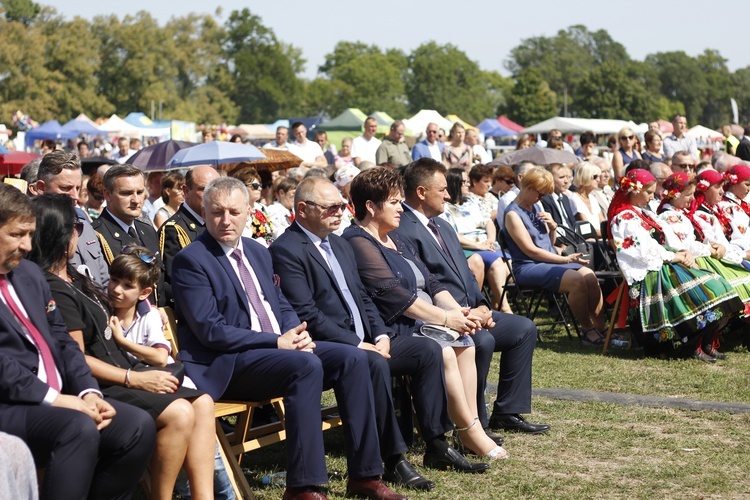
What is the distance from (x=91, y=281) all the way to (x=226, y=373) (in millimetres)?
729

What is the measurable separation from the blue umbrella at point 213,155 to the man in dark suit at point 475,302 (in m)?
4.70

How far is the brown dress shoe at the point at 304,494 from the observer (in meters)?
4.58

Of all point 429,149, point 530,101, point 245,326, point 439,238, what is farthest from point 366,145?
point 530,101

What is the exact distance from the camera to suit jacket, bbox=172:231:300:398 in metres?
4.79

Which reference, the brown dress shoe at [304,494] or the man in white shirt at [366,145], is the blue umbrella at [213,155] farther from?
the brown dress shoe at [304,494]

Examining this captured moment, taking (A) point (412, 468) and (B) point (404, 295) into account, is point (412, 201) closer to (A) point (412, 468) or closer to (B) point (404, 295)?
(B) point (404, 295)

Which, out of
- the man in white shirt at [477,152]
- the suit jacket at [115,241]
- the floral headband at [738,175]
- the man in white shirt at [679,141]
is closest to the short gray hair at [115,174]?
the suit jacket at [115,241]

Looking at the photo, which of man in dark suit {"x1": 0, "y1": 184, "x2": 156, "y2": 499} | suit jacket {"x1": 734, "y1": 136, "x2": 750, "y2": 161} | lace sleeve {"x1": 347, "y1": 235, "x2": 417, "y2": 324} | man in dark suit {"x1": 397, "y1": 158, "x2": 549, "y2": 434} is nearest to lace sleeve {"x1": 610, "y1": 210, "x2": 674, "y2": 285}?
man in dark suit {"x1": 397, "y1": 158, "x2": 549, "y2": 434}

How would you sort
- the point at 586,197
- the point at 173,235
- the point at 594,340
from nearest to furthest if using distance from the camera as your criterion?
the point at 173,235, the point at 594,340, the point at 586,197

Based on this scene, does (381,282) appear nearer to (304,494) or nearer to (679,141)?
(304,494)

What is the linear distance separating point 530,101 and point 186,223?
281 feet

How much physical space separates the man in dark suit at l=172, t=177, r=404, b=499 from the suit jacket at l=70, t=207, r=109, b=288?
0.63 m

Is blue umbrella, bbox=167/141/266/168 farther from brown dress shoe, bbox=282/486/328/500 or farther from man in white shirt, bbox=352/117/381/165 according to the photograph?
brown dress shoe, bbox=282/486/328/500

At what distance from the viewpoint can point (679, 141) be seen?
16797mm
